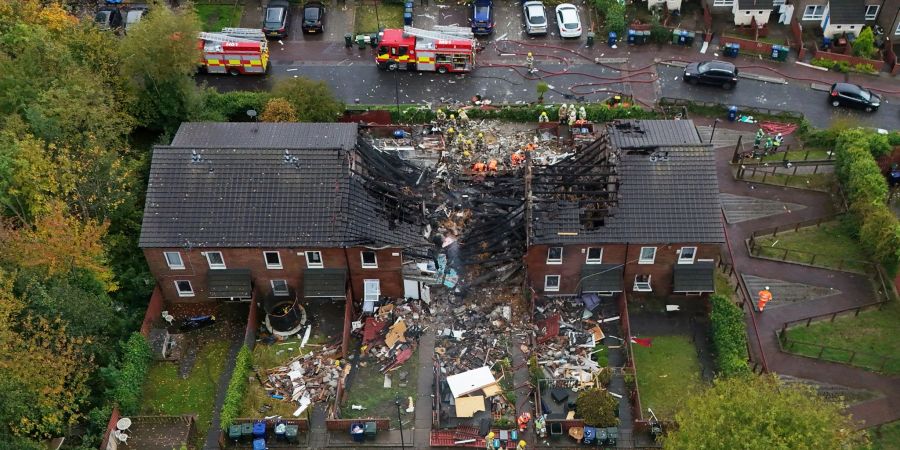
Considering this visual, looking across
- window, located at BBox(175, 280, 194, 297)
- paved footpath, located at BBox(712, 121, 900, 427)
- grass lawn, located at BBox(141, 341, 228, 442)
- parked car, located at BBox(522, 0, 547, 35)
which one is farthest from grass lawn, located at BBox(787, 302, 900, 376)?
window, located at BBox(175, 280, 194, 297)

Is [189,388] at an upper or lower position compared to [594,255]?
lower

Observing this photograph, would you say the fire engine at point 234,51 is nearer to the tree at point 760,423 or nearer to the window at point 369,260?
the window at point 369,260

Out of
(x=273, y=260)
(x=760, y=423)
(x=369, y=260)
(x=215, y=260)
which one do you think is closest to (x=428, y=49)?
(x=369, y=260)

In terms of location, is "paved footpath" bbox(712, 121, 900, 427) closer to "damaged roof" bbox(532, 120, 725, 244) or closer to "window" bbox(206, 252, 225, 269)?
"damaged roof" bbox(532, 120, 725, 244)

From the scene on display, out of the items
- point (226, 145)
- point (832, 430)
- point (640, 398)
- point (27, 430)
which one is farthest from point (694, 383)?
point (27, 430)

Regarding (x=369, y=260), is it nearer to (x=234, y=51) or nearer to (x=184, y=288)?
(x=184, y=288)

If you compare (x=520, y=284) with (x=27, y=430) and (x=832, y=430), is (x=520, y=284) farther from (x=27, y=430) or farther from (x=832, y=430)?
(x=27, y=430)
